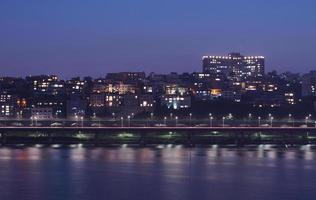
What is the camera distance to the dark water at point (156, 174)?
2711cm

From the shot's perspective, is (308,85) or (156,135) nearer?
(156,135)

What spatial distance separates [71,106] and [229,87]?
66.3ft

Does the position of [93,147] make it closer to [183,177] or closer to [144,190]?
[183,177]

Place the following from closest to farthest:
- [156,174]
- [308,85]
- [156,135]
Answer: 1. [156,174]
2. [156,135]
3. [308,85]

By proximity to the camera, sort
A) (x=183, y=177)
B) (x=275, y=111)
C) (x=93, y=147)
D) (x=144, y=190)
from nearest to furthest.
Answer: (x=144, y=190)
(x=183, y=177)
(x=93, y=147)
(x=275, y=111)

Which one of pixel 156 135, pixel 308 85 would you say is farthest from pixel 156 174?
pixel 308 85

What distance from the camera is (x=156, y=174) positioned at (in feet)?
104

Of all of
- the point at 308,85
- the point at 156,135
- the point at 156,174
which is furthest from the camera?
the point at 308,85

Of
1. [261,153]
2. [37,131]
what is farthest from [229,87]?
[261,153]

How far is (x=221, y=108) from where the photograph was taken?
6944 cm

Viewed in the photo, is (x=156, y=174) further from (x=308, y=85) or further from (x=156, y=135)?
(x=308, y=85)

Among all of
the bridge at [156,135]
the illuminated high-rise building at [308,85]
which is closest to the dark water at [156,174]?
the bridge at [156,135]

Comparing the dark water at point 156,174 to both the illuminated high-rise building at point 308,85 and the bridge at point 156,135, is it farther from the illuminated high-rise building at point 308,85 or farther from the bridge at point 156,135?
the illuminated high-rise building at point 308,85

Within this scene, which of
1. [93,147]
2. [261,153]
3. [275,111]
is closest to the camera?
[261,153]
